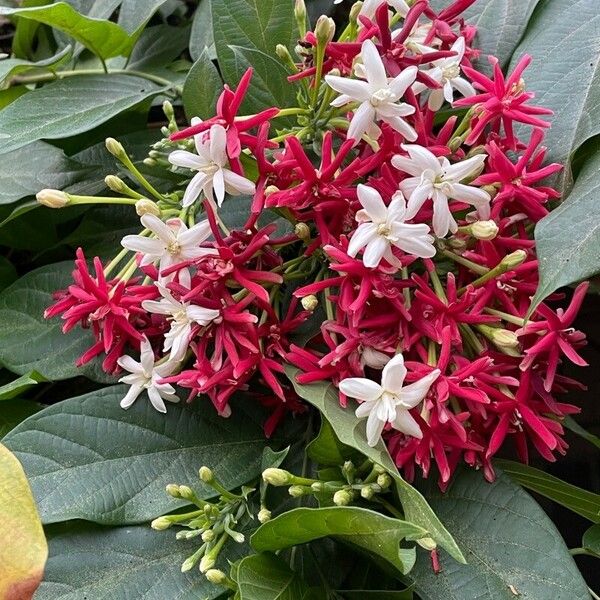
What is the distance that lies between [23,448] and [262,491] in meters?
0.16

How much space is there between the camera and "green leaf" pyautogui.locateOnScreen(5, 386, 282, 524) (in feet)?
1.55

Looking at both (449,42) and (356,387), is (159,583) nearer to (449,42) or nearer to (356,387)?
(356,387)

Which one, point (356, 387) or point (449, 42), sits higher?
point (449, 42)

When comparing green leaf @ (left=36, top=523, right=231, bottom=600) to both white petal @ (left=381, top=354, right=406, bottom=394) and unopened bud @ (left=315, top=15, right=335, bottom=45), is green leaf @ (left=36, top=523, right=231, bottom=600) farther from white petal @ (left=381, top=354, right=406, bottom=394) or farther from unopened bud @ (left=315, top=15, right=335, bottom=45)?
unopened bud @ (left=315, top=15, right=335, bottom=45)

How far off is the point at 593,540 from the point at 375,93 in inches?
13.3

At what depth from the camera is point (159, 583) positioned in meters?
0.47

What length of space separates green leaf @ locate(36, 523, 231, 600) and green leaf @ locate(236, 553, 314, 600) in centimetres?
4

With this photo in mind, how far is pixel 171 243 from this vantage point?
16.9 inches

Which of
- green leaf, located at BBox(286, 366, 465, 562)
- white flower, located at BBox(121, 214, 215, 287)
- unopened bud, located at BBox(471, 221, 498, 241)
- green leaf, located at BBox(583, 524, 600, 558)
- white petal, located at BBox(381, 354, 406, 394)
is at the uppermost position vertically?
unopened bud, located at BBox(471, 221, 498, 241)

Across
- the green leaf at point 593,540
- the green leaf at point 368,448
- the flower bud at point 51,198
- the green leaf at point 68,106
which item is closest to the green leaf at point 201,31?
the green leaf at point 68,106

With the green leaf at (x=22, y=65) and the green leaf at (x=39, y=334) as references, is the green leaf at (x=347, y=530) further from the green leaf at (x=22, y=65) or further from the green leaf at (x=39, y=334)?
Result: the green leaf at (x=22, y=65)

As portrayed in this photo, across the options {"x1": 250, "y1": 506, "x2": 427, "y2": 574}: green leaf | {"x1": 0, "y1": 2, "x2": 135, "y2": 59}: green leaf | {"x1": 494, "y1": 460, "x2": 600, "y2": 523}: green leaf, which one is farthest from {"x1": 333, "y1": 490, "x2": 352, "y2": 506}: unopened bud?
{"x1": 0, "y1": 2, "x2": 135, "y2": 59}: green leaf

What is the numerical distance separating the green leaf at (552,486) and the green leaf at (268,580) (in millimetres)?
153

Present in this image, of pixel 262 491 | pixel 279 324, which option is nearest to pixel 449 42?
pixel 279 324
